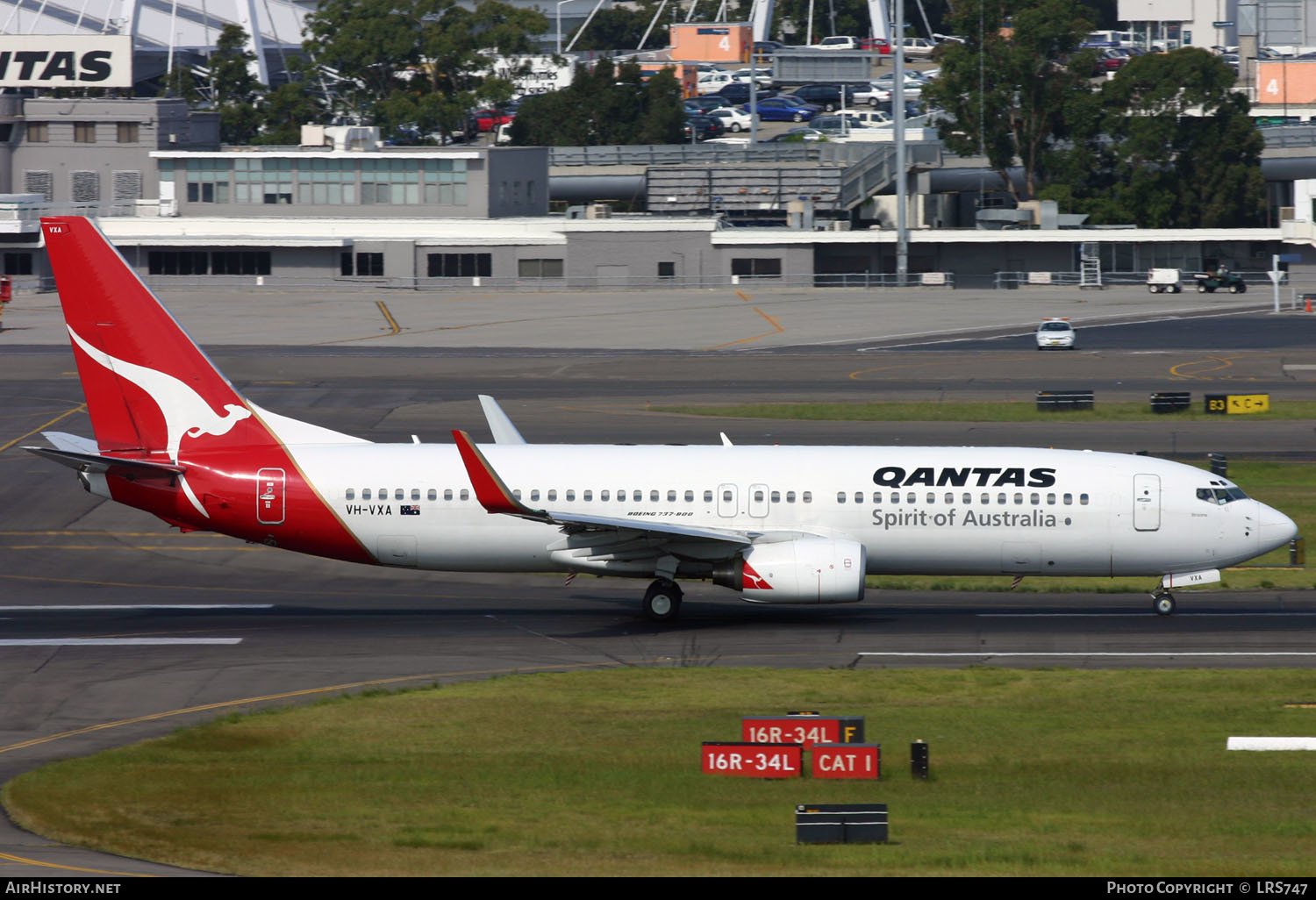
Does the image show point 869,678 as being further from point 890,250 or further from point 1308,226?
point 1308,226

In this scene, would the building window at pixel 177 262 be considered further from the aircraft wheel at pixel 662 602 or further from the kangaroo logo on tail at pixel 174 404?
the aircraft wheel at pixel 662 602

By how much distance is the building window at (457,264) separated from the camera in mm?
121500

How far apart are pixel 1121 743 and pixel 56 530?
32.4 m

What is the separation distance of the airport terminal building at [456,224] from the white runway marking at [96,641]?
87676mm

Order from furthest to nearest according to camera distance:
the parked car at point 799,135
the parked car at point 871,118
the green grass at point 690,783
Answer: the parked car at point 871,118 < the parked car at point 799,135 < the green grass at point 690,783

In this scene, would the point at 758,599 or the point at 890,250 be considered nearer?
the point at 758,599

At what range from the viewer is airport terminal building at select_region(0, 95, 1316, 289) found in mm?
120625

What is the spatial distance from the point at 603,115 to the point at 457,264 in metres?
→ 61.0

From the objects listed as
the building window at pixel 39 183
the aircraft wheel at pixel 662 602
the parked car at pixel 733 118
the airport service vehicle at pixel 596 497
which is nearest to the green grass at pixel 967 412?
the airport service vehicle at pixel 596 497

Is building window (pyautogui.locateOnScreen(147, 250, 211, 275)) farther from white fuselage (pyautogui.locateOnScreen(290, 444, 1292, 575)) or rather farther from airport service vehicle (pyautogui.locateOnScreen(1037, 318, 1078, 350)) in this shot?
white fuselage (pyautogui.locateOnScreen(290, 444, 1292, 575))

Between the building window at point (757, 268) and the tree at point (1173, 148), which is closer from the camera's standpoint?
the building window at point (757, 268)

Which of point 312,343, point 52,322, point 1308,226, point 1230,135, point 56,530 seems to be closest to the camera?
point 56,530

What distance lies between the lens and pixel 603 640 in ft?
113
